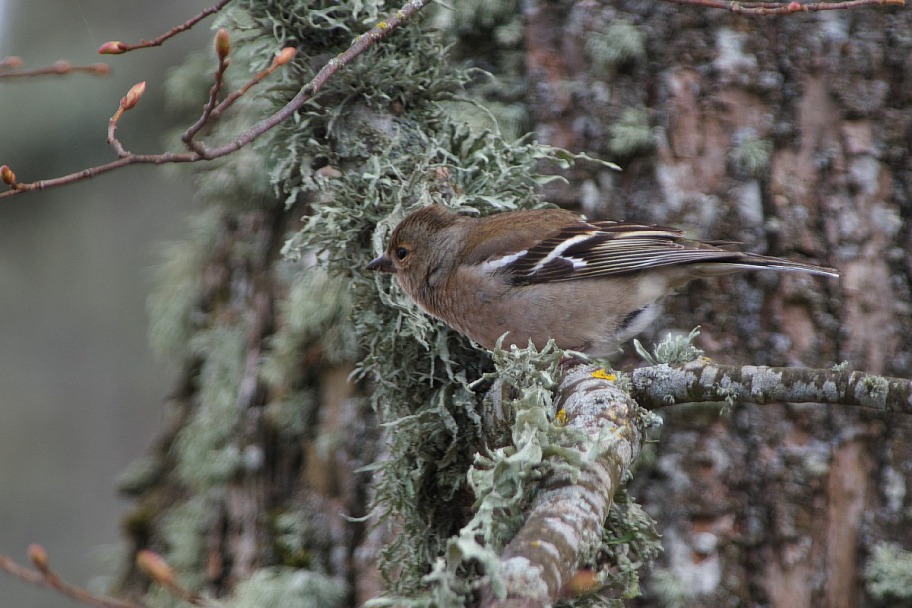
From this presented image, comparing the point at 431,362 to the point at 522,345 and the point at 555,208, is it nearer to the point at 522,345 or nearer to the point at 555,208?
the point at 522,345

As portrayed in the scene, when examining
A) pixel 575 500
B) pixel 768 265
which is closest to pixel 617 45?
pixel 768 265

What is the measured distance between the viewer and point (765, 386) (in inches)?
85.9

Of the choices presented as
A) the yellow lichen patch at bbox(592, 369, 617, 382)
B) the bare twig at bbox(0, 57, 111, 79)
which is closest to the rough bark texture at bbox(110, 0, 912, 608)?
the yellow lichen patch at bbox(592, 369, 617, 382)

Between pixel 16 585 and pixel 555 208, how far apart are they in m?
5.61

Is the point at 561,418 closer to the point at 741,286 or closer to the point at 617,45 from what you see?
the point at 741,286

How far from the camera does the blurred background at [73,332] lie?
237 inches

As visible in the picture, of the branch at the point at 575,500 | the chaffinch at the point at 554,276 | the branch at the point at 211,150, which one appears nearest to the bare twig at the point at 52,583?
the branch at the point at 575,500

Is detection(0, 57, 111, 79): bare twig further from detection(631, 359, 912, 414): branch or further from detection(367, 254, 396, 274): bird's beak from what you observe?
detection(631, 359, 912, 414): branch

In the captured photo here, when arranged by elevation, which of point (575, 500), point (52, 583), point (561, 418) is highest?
point (52, 583)

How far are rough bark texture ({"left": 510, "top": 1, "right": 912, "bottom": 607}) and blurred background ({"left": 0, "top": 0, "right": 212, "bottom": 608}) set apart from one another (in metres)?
3.47

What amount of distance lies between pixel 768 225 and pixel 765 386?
154 centimetres

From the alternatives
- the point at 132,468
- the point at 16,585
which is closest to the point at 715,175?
the point at 132,468

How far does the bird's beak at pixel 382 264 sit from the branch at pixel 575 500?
92cm

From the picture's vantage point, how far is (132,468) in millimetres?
4426
